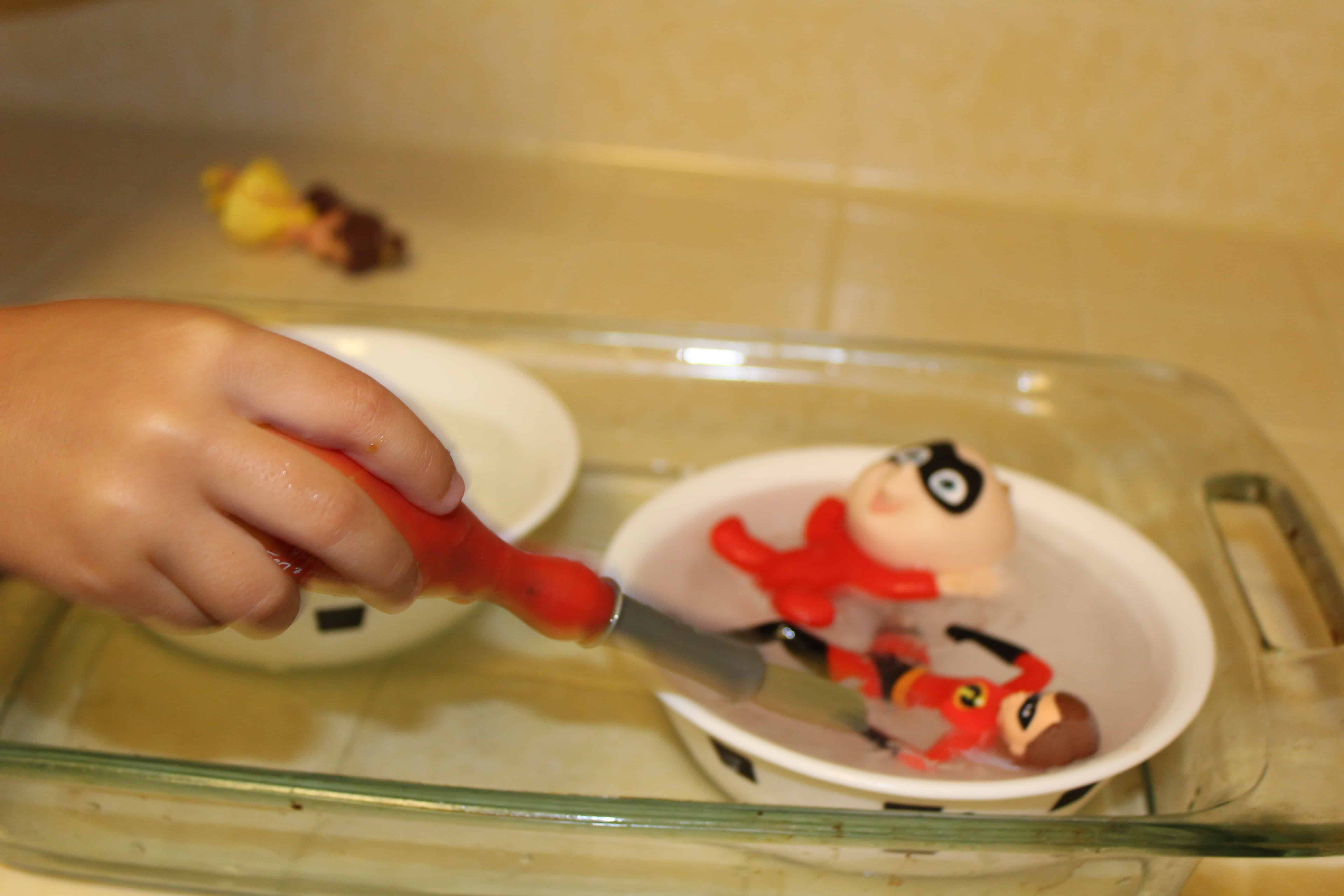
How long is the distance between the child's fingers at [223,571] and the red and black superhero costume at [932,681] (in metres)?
0.24

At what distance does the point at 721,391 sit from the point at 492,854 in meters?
0.31

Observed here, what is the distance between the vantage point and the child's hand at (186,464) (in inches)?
11.5

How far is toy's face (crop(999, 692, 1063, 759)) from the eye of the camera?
1.42 ft

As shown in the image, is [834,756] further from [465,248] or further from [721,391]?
[465,248]

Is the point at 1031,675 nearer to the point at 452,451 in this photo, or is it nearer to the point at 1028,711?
the point at 1028,711

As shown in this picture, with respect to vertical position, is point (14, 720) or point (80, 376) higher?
point (80, 376)

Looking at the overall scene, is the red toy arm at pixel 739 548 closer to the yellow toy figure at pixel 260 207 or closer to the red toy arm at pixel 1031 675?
the red toy arm at pixel 1031 675

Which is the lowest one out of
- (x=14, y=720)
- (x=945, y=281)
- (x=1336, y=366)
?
(x=14, y=720)

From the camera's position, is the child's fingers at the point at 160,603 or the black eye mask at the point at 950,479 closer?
the child's fingers at the point at 160,603

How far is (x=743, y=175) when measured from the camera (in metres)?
1.03

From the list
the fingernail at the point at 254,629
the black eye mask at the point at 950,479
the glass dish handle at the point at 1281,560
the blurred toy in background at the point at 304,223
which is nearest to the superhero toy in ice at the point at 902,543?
the black eye mask at the point at 950,479

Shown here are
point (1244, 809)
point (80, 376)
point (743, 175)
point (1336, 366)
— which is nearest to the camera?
point (80, 376)

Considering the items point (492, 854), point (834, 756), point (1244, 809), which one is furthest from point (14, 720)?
point (1244, 809)

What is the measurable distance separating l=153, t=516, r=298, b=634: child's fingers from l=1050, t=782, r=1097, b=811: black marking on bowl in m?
0.27
